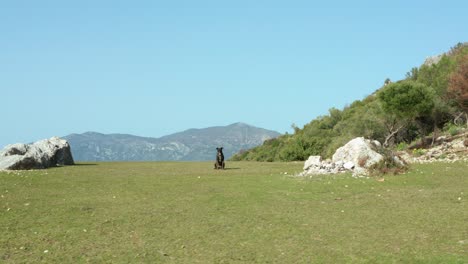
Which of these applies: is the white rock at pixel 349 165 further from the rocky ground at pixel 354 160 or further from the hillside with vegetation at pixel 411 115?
the hillside with vegetation at pixel 411 115

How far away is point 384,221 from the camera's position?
11.9 meters

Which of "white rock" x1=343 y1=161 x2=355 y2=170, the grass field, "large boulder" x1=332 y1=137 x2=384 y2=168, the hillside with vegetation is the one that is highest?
the hillside with vegetation

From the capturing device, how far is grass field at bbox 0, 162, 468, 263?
29.9 feet

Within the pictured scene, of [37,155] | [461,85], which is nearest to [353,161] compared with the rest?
[37,155]

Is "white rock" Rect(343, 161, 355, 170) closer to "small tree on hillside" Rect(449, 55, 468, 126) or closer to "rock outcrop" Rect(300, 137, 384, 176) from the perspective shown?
"rock outcrop" Rect(300, 137, 384, 176)

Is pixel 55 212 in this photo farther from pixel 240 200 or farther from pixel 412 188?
pixel 412 188

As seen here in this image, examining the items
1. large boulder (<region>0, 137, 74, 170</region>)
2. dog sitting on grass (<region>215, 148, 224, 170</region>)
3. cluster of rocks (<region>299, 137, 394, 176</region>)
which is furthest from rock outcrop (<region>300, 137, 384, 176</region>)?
large boulder (<region>0, 137, 74, 170</region>)

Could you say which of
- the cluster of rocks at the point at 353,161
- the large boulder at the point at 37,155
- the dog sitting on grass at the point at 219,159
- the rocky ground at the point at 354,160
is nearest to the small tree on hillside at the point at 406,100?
the rocky ground at the point at 354,160

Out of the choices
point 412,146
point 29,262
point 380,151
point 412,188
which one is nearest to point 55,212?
point 29,262

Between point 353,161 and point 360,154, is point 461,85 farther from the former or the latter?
point 353,161

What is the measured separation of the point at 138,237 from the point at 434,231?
6818mm

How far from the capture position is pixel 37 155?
1206 inches

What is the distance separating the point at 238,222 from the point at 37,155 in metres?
22.8

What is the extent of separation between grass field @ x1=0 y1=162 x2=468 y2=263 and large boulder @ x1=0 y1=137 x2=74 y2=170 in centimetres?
953
